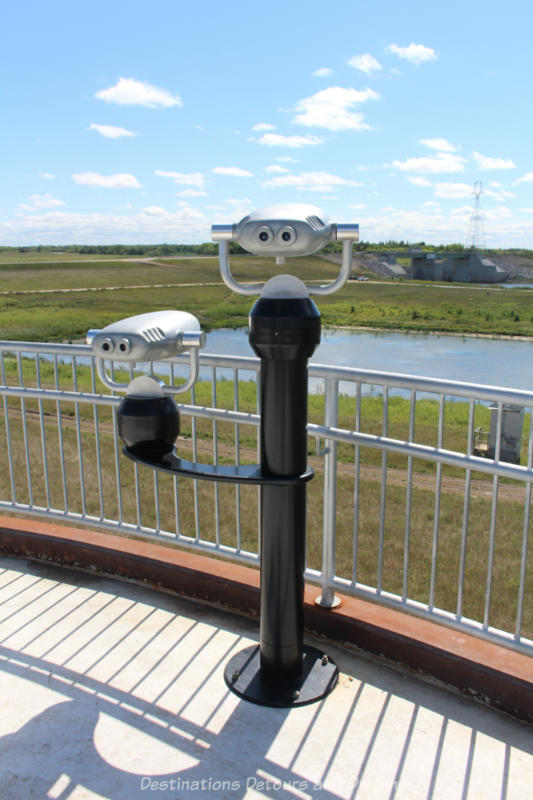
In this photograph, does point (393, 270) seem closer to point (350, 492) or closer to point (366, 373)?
point (350, 492)

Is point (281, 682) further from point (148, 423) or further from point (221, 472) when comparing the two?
point (148, 423)

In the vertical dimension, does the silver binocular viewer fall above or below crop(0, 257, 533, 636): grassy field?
above

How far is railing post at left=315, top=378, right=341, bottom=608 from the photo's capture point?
2.63m

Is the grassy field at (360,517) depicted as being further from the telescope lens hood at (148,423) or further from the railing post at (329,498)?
the telescope lens hood at (148,423)

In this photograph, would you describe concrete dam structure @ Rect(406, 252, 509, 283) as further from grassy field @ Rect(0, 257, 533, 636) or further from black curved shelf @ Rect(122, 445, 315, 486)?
black curved shelf @ Rect(122, 445, 315, 486)

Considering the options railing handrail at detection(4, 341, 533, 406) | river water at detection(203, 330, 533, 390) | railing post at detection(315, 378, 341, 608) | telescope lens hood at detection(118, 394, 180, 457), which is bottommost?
river water at detection(203, 330, 533, 390)

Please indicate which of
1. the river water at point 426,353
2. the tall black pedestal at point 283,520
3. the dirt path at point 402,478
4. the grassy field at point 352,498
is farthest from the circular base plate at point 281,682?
the river water at point 426,353

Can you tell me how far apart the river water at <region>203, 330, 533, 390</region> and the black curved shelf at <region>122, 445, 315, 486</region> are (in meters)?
24.8

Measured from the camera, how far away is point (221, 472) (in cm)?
218

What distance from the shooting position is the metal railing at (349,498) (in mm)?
2445

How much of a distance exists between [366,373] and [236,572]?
123 cm

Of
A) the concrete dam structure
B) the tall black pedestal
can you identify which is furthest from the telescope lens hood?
the concrete dam structure

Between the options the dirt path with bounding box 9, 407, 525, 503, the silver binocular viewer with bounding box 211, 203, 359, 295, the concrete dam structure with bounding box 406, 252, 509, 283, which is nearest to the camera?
the silver binocular viewer with bounding box 211, 203, 359, 295

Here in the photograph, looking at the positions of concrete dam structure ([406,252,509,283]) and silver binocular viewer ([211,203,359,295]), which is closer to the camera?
silver binocular viewer ([211,203,359,295])
